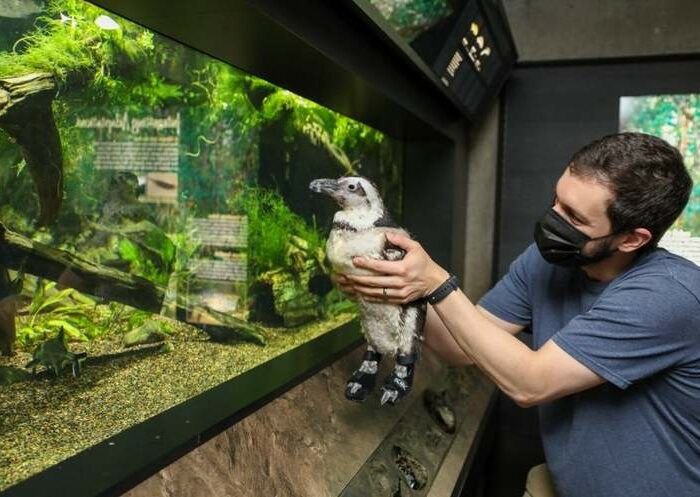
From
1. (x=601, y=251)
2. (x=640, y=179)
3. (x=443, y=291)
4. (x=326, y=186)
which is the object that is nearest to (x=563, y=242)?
(x=601, y=251)

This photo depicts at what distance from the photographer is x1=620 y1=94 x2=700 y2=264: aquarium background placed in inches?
127

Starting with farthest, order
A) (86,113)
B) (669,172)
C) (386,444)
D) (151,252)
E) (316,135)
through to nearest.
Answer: (316,135)
(386,444)
(151,252)
(86,113)
(669,172)

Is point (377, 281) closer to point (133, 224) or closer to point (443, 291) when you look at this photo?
point (443, 291)

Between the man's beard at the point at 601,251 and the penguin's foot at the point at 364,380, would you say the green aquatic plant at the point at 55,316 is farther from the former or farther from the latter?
the man's beard at the point at 601,251

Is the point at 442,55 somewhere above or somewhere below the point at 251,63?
above

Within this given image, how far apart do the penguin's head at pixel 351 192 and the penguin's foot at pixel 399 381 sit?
29 centimetres

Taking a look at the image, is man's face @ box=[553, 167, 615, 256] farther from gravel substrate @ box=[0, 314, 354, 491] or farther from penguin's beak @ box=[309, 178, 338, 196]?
gravel substrate @ box=[0, 314, 354, 491]

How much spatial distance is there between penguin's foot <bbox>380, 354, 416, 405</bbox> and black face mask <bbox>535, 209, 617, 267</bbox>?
1.35ft

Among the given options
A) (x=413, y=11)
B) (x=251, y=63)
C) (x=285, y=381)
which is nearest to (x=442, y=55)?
(x=413, y=11)

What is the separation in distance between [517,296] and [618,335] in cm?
45

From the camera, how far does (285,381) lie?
162 cm

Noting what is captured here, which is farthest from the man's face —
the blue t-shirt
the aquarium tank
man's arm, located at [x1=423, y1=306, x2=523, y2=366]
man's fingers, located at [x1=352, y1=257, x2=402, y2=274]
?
the aquarium tank

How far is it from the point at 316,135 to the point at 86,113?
41.3 inches

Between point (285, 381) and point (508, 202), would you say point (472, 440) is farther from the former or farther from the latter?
point (508, 202)
